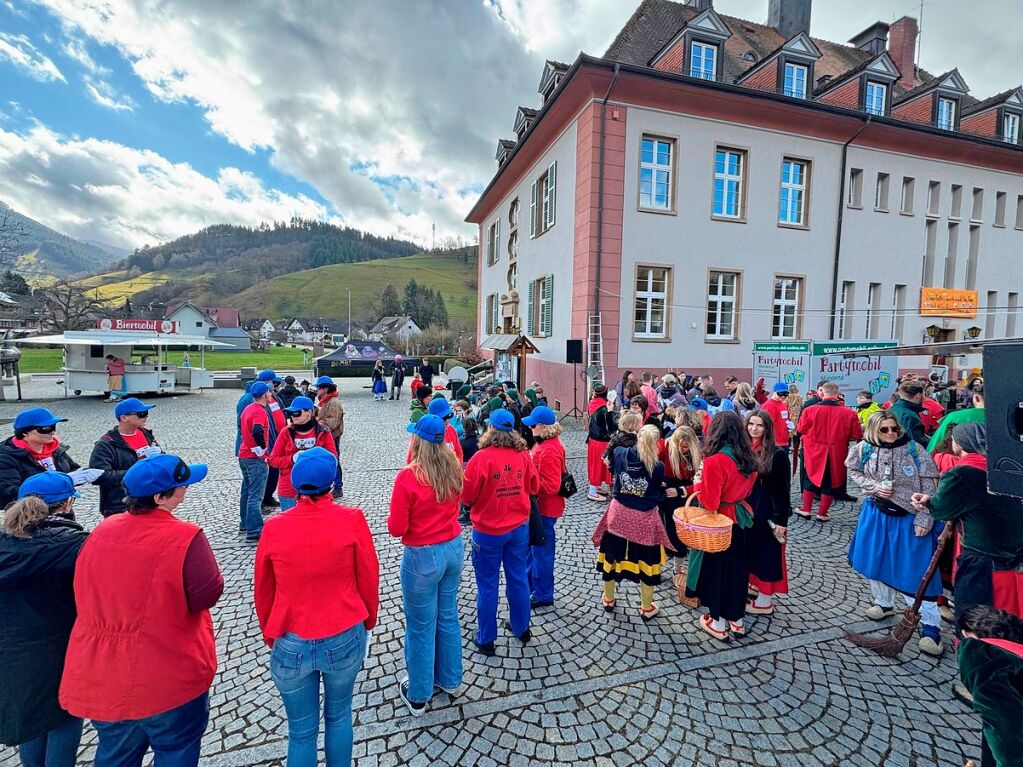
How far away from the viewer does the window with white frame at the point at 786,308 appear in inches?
655

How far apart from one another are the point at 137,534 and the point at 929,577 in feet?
16.6

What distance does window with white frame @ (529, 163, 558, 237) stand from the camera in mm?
17234

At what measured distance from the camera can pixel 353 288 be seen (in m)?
98.0

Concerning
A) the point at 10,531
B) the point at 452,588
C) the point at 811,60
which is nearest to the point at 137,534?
the point at 10,531

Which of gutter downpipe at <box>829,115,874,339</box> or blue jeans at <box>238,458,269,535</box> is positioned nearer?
blue jeans at <box>238,458,269,535</box>

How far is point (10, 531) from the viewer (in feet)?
6.87

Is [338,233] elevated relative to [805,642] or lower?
elevated

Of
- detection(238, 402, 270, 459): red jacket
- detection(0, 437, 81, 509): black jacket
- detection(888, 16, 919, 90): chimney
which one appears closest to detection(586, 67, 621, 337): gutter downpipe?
detection(238, 402, 270, 459): red jacket

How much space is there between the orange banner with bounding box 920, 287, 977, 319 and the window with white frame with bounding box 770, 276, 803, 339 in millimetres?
6158

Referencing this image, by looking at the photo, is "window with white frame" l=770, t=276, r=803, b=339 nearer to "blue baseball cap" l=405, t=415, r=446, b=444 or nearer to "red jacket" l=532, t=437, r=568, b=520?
"red jacket" l=532, t=437, r=568, b=520

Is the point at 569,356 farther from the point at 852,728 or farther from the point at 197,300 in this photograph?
the point at 197,300

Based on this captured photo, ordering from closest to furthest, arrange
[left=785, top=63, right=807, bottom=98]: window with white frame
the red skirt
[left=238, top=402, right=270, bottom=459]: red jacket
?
[left=238, top=402, right=270, bottom=459]: red jacket → the red skirt → [left=785, top=63, right=807, bottom=98]: window with white frame

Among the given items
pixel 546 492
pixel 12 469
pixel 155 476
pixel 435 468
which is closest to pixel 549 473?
pixel 546 492

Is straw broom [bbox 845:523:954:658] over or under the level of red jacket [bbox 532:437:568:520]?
under
